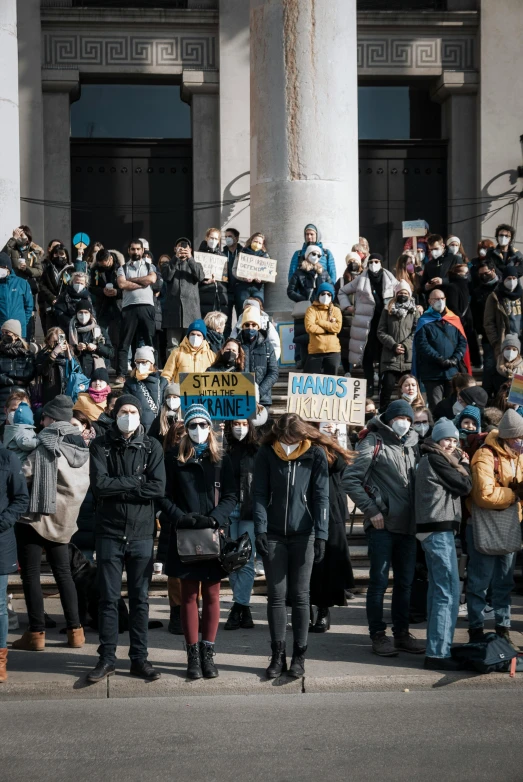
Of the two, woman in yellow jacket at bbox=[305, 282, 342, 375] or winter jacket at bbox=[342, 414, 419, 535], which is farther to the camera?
woman in yellow jacket at bbox=[305, 282, 342, 375]

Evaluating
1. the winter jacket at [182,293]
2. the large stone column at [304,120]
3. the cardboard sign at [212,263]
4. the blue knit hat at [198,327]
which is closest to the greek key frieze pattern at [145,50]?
the large stone column at [304,120]

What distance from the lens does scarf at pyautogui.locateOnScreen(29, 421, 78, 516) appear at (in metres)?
9.97

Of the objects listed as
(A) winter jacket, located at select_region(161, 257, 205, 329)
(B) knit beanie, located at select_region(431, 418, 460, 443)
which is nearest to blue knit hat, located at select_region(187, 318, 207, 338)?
(A) winter jacket, located at select_region(161, 257, 205, 329)

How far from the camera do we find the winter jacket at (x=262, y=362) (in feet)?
45.8

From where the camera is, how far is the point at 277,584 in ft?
30.4

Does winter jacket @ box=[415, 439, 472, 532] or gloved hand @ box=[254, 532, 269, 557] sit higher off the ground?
winter jacket @ box=[415, 439, 472, 532]

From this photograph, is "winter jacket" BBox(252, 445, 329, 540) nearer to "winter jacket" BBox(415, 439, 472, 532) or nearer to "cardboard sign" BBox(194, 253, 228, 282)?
"winter jacket" BBox(415, 439, 472, 532)

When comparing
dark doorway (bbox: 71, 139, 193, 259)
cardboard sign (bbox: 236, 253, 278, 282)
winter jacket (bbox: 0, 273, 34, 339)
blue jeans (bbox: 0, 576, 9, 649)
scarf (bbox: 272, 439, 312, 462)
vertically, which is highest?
dark doorway (bbox: 71, 139, 193, 259)

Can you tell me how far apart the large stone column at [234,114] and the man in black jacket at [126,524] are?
1289 centimetres

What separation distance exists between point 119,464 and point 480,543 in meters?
2.78

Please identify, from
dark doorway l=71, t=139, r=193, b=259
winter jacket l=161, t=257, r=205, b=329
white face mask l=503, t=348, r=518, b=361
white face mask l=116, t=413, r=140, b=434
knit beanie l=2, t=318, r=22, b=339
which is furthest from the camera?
dark doorway l=71, t=139, r=193, b=259

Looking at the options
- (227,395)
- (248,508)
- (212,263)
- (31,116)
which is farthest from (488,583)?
(31,116)

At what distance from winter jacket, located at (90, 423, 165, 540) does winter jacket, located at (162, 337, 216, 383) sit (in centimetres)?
429

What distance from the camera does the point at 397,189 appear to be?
2306 centimetres
